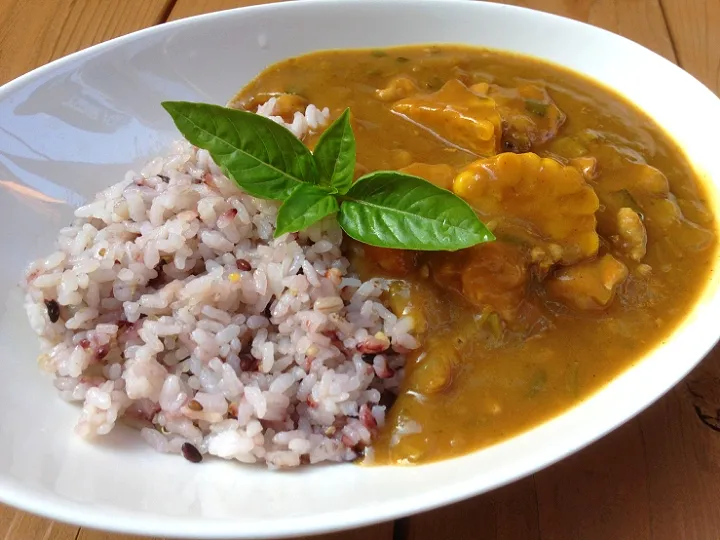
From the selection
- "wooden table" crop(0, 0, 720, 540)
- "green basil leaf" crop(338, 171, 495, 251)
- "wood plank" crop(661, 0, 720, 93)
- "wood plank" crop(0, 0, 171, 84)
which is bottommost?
"wooden table" crop(0, 0, 720, 540)

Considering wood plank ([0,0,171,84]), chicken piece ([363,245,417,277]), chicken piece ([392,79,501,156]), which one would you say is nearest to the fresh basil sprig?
chicken piece ([363,245,417,277])

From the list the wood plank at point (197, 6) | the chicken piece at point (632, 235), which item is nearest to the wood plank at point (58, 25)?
the wood plank at point (197, 6)

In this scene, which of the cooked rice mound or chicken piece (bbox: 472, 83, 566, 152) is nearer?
the cooked rice mound

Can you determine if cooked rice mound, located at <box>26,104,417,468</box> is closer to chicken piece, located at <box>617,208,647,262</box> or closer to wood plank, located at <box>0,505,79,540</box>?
wood plank, located at <box>0,505,79,540</box>

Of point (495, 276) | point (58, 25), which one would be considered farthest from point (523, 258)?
point (58, 25)

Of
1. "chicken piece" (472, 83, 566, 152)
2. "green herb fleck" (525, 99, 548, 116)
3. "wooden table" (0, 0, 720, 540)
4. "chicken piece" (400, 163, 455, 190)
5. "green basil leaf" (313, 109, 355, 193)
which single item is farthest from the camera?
"green herb fleck" (525, 99, 548, 116)

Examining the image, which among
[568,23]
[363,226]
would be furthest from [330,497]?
[568,23]

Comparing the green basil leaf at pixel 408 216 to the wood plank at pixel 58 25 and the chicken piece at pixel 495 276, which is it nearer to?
the chicken piece at pixel 495 276
